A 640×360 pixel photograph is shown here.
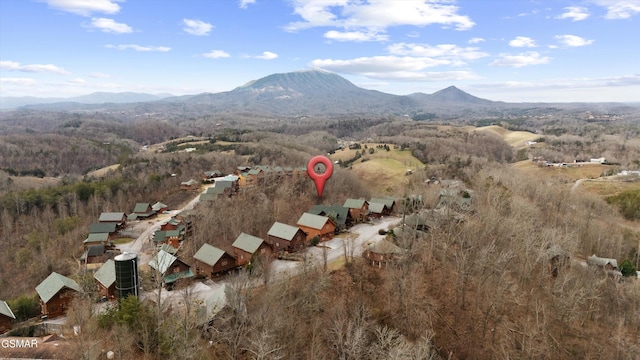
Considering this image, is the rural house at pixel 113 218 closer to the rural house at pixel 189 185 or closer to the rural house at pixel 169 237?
the rural house at pixel 169 237

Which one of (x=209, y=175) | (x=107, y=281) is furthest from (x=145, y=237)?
(x=209, y=175)

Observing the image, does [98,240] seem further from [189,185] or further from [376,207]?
[376,207]

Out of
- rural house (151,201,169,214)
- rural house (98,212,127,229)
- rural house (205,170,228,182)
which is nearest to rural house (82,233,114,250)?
rural house (98,212,127,229)

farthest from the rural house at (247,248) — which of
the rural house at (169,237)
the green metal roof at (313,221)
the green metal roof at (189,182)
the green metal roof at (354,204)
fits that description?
the green metal roof at (189,182)

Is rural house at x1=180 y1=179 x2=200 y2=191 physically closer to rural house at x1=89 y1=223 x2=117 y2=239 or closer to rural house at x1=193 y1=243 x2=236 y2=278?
rural house at x1=89 y1=223 x2=117 y2=239

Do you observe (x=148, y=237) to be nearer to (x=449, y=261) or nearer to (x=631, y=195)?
(x=449, y=261)

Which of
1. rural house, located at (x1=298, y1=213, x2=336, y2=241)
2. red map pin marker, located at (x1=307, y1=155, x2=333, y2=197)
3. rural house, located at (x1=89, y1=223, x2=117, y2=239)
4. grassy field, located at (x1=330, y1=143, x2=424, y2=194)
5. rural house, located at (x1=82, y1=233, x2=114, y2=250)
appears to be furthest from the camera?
grassy field, located at (x1=330, y1=143, x2=424, y2=194)

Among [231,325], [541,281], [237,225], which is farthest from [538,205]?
[231,325]
